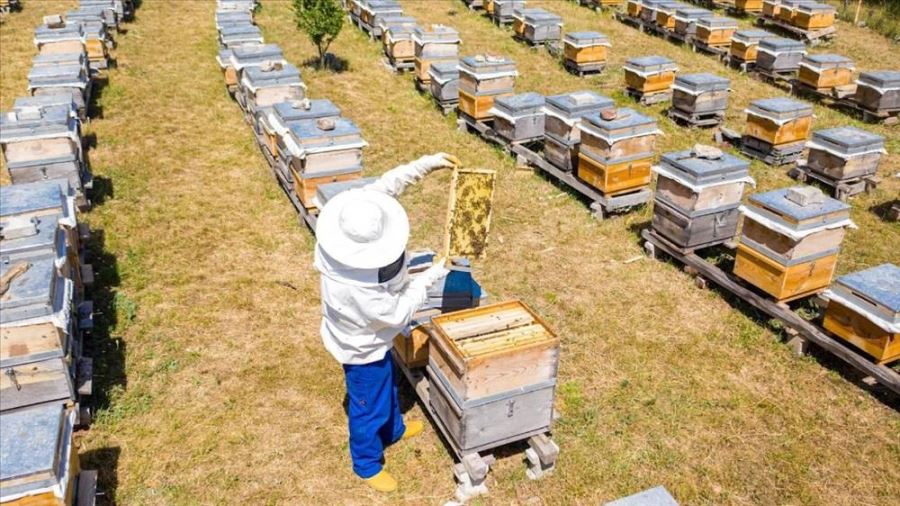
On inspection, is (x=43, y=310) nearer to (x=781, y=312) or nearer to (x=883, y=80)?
(x=781, y=312)

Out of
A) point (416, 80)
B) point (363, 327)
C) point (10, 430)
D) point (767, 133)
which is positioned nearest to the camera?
point (10, 430)

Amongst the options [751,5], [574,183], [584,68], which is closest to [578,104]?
[574,183]

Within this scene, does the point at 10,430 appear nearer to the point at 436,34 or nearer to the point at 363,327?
the point at 363,327

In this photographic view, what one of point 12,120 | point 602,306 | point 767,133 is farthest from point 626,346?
point 12,120

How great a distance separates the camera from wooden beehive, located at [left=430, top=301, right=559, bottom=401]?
511cm

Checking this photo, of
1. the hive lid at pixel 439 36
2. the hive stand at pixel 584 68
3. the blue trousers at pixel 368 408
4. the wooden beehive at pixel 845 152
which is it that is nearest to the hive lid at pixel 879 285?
the wooden beehive at pixel 845 152

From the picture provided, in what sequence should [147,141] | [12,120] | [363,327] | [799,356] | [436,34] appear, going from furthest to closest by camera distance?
[436,34] → [147,141] → [12,120] → [799,356] → [363,327]

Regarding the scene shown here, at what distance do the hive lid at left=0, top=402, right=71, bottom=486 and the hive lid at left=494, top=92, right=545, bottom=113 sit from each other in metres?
8.38

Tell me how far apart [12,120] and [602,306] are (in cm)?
820

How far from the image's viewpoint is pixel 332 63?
1769cm

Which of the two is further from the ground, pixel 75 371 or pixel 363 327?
pixel 363 327

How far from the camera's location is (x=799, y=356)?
7.25 m

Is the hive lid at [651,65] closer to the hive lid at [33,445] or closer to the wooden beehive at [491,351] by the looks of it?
the wooden beehive at [491,351]

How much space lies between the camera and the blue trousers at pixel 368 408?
5344 mm
